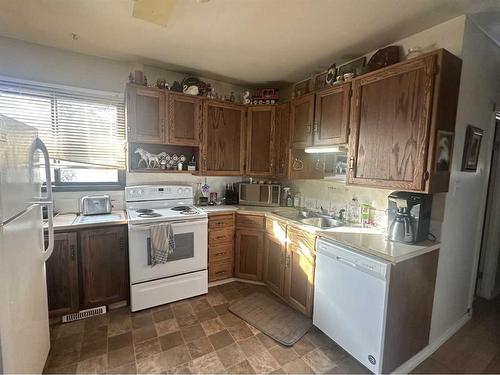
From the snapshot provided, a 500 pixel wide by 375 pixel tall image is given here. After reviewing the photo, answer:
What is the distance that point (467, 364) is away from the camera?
5.74ft

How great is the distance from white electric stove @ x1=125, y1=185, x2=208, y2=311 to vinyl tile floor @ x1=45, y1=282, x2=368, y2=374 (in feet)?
0.67

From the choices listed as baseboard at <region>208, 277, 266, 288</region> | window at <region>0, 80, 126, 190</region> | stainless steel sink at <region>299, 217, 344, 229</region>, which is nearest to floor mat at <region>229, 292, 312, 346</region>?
baseboard at <region>208, 277, 266, 288</region>

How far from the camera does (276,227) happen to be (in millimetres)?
2559

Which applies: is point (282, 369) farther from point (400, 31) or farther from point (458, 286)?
point (400, 31)

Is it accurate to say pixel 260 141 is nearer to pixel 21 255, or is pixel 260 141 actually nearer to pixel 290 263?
pixel 290 263

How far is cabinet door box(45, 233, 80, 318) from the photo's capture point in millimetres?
2057

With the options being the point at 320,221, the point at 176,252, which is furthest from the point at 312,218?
the point at 176,252

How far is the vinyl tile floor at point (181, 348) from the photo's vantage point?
66.7 inches

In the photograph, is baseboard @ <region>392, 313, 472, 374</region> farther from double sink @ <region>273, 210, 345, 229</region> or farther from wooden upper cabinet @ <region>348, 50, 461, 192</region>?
wooden upper cabinet @ <region>348, 50, 461, 192</region>

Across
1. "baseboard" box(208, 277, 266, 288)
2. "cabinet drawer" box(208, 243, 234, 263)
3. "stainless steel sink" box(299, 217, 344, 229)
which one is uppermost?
"stainless steel sink" box(299, 217, 344, 229)

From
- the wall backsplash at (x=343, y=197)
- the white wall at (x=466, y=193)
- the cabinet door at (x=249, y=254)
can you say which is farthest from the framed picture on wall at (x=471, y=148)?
the cabinet door at (x=249, y=254)

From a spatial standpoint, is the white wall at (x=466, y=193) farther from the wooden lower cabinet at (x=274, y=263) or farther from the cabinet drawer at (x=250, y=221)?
the cabinet drawer at (x=250, y=221)

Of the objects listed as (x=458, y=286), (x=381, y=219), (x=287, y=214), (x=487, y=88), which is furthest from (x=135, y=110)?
(x=458, y=286)

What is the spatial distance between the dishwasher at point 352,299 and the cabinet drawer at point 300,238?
0.33 ft
